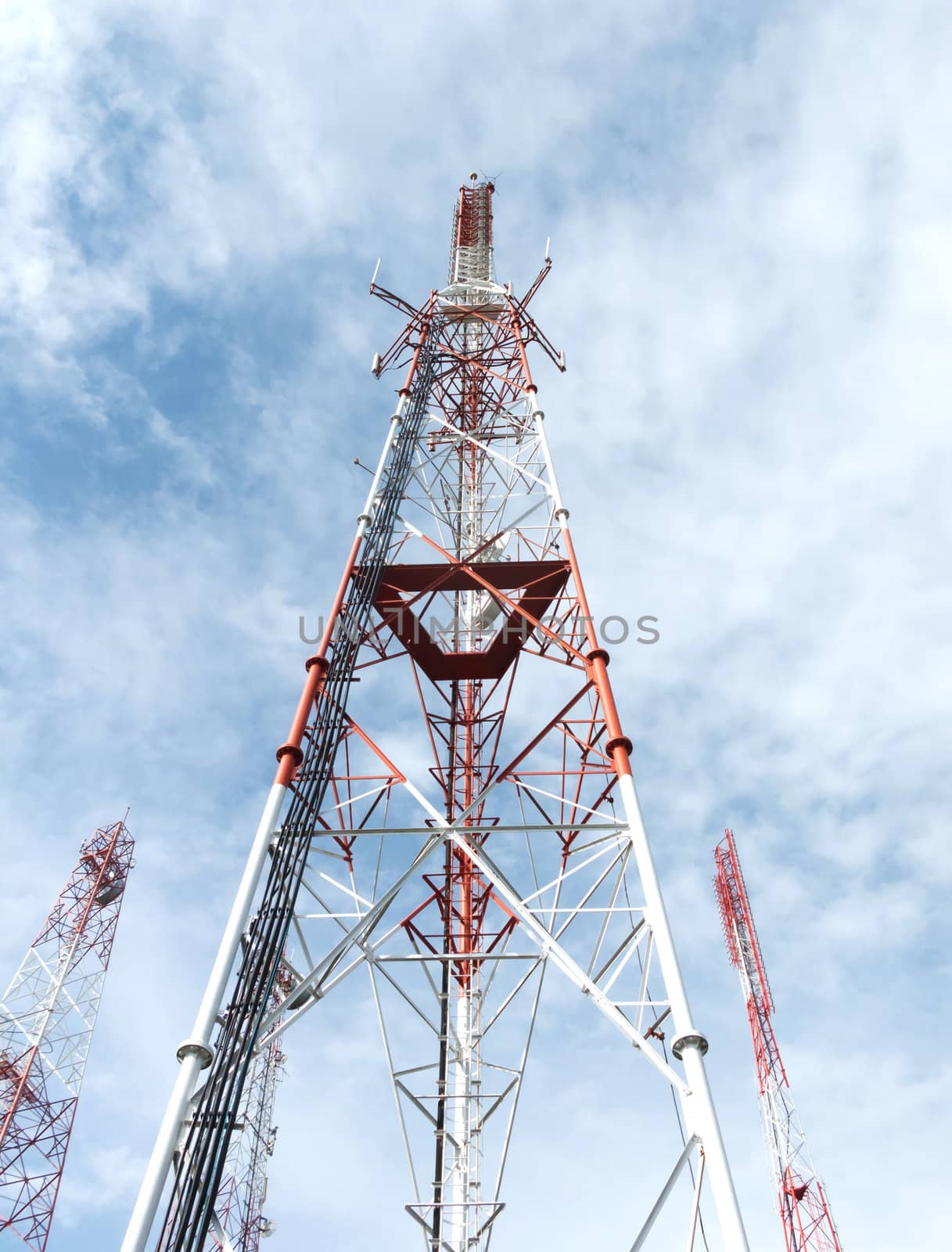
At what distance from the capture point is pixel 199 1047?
9.35m

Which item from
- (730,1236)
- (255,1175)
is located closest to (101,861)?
(255,1175)

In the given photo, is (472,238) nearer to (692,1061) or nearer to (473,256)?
(473,256)

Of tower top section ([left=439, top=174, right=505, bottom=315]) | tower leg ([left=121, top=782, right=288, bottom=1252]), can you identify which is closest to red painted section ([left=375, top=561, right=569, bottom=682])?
tower leg ([left=121, top=782, right=288, bottom=1252])

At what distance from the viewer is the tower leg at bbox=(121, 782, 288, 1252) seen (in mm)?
8188

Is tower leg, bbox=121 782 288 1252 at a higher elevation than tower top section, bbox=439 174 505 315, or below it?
below

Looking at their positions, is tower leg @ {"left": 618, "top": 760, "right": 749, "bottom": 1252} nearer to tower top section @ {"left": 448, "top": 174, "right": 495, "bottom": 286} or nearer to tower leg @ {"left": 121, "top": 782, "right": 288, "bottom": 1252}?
tower leg @ {"left": 121, "top": 782, "right": 288, "bottom": 1252}

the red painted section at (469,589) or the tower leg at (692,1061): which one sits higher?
the red painted section at (469,589)

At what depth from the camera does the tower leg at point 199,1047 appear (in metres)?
8.19

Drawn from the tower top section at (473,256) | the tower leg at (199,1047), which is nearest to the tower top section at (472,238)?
the tower top section at (473,256)

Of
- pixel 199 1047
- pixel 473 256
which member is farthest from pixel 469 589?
pixel 473 256

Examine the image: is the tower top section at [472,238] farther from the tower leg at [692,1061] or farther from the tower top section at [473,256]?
the tower leg at [692,1061]

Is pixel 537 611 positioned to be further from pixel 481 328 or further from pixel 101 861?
pixel 101 861

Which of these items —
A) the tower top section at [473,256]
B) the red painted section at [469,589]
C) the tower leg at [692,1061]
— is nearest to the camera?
the tower leg at [692,1061]

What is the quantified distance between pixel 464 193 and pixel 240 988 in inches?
1034
